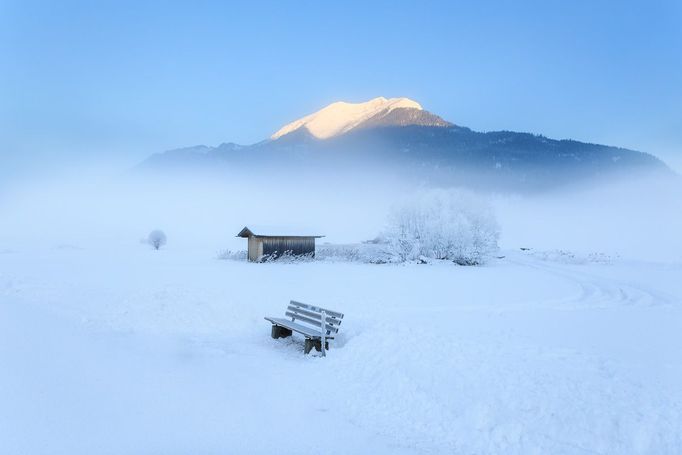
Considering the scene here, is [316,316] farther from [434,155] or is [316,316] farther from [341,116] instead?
[341,116]

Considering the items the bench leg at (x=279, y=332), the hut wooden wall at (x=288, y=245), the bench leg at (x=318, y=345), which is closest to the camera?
the bench leg at (x=318, y=345)

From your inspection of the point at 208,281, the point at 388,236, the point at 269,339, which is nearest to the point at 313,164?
the point at 388,236

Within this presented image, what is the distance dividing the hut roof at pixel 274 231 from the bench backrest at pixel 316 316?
2194cm

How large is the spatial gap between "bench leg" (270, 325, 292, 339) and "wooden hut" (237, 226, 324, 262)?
22.0 metres

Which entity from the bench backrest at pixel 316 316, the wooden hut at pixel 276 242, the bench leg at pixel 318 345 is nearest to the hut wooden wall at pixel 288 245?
the wooden hut at pixel 276 242

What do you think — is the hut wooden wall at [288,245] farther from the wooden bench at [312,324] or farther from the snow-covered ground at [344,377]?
the wooden bench at [312,324]

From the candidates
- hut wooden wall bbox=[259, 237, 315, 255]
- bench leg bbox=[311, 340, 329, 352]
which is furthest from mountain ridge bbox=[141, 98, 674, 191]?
bench leg bbox=[311, 340, 329, 352]

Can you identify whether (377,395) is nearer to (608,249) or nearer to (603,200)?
(608,249)

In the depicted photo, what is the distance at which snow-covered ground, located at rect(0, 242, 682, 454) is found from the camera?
607 centimetres

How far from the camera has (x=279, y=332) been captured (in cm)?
1213

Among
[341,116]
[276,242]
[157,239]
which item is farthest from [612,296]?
[341,116]

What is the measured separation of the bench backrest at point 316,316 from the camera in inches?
428

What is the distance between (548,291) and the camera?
20250mm

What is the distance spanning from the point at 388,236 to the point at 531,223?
45.4m
